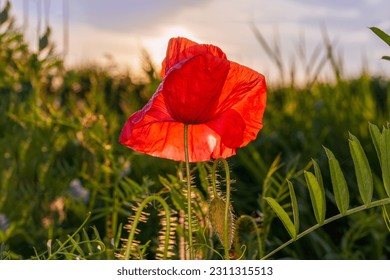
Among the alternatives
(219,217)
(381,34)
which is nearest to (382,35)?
(381,34)

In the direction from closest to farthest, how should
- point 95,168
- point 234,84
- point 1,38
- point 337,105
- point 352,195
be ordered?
point 234,84 < point 1,38 < point 95,168 < point 352,195 < point 337,105

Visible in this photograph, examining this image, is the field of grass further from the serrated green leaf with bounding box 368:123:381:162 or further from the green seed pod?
the green seed pod

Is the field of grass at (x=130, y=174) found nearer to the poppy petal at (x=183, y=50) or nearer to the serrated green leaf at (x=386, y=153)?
the serrated green leaf at (x=386, y=153)

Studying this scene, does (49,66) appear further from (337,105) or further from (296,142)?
(337,105)

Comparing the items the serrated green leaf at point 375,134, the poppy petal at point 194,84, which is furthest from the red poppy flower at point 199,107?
the serrated green leaf at point 375,134

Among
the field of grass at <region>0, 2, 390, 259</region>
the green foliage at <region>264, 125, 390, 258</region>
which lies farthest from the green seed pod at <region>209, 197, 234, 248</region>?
the field of grass at <region>0, 2, 390, 259</region>
